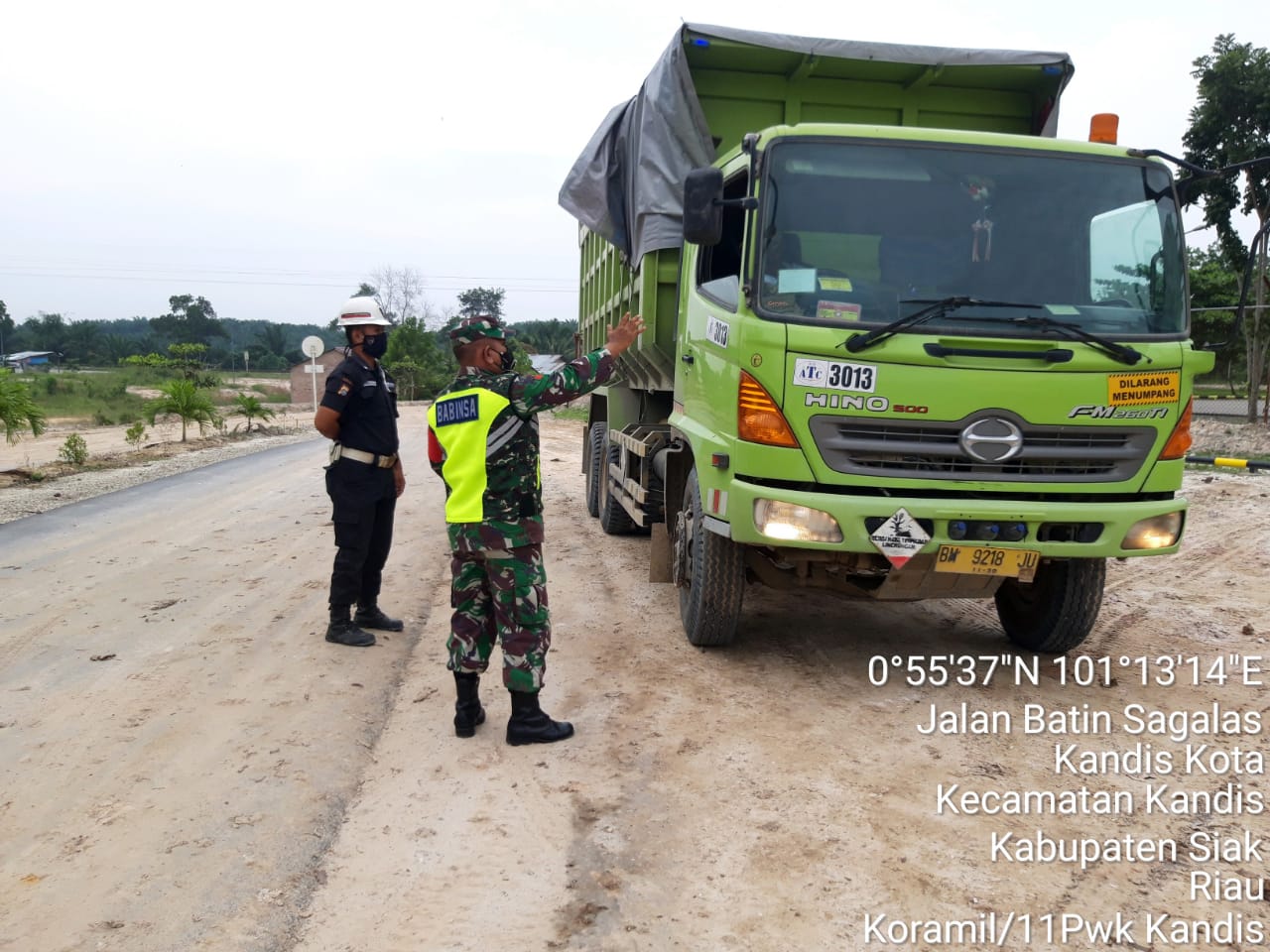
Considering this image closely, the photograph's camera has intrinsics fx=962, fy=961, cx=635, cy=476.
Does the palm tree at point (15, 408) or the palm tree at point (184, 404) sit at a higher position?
the palm tree at point (15, 408)

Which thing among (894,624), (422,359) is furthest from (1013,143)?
(422,359)

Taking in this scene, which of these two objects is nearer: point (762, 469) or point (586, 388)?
point (586, 388)

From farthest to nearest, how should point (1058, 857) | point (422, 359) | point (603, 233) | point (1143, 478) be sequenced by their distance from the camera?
1. point (422, 359)
2. point (603, 233)
3. point (1143, 478)
4. point (1058, 857)

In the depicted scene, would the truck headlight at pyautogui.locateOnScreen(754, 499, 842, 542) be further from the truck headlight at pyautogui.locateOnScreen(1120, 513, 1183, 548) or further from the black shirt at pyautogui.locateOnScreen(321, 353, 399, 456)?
the black shirt at pyautogui.locateOnScreen(321, 353, 399, 456)

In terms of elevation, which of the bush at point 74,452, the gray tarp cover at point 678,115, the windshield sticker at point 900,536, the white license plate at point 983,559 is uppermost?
the gray tarp cover at point 678,115

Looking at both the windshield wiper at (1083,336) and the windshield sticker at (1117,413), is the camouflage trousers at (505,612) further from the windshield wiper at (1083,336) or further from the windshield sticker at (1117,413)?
the windshield sticker at (1117,413)

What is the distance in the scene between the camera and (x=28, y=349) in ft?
287

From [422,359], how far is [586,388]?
1891 inches

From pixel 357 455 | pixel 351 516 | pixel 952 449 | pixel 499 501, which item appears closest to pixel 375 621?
pixel 351 516

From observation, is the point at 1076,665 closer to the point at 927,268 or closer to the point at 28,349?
the point at 927,268

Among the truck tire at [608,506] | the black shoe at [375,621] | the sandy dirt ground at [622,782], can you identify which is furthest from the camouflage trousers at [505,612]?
the truck tire at [608,506]

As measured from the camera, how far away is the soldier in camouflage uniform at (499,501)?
380 centimetres

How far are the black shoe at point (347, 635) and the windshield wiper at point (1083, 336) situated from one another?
3.54 metres

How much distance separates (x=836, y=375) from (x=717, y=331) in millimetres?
831
